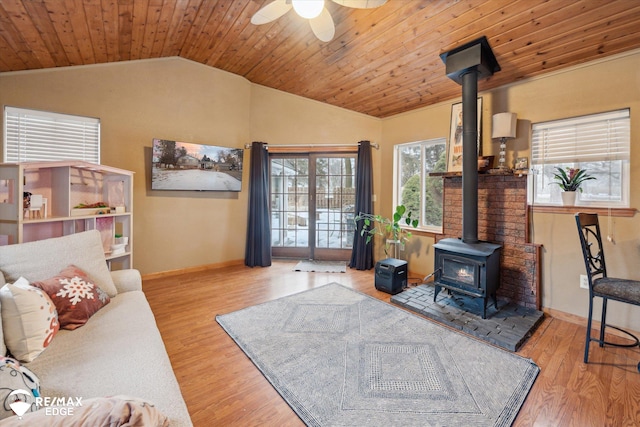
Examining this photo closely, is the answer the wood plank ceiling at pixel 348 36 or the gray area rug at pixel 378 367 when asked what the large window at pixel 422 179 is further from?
the gray area rug at pixel 378 367

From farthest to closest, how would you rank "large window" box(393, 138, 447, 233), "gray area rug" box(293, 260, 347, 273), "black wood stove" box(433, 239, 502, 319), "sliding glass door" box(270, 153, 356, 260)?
1. "sliding glass door" box(270, 153, 356, 260)
2. "gray area rug" box(293, 260, 347, 273)
3. "large window" box(393, 138, 447, 233)
4. "black wood stove" box(433, 239, 502, 319)

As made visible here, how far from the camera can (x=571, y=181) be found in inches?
108

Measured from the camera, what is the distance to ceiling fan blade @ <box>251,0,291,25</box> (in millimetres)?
2039

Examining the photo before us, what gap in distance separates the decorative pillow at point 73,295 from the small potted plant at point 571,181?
418 centimetres

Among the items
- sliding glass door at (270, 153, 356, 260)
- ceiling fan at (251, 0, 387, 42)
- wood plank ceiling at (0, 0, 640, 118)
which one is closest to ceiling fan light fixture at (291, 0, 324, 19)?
ceiling fan at (251, 0, 387, 42)

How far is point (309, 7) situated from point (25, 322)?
2.55 metres

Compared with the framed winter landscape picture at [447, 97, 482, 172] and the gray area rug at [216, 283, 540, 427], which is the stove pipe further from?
the gray area rug at [216, 283, 540, 427]

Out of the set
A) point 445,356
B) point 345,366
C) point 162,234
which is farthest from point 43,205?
point 445,356

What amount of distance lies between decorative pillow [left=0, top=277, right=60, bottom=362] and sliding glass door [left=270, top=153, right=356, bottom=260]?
12.2ft

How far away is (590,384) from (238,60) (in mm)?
4939

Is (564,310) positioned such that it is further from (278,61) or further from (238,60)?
(238,60)

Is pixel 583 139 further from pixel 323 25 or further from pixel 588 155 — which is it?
pixel 323 25

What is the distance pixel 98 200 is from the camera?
9.92 feet

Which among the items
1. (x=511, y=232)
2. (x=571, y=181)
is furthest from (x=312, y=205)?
(x=571, y=181)
